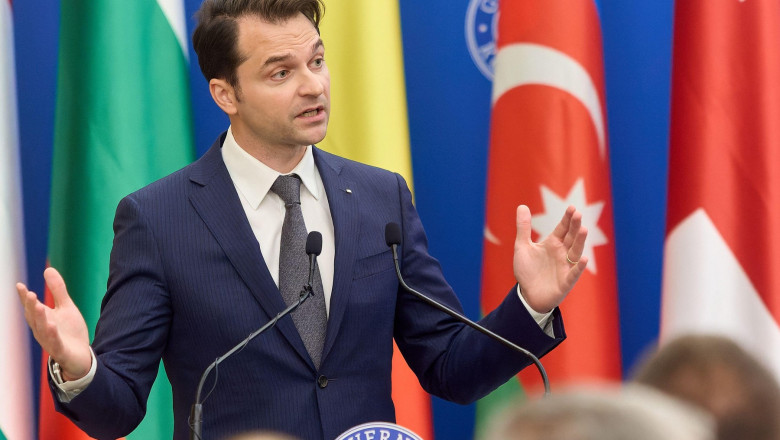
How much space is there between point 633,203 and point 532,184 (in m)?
0.61

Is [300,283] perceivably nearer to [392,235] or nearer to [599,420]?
[392,235]

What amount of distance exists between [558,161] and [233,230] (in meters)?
1.14

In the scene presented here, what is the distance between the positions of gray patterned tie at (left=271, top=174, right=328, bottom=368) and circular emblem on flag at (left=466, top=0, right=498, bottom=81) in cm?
142

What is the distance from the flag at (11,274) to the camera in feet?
9.27

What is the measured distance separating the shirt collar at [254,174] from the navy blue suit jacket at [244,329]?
4 cm

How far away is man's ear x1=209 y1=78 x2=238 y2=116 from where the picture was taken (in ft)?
7.99

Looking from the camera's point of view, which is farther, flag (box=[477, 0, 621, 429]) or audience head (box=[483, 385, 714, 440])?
flag (box=[477, 0, 621, 429])

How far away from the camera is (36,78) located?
11.2ft

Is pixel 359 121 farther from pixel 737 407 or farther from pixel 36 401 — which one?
pixel 737 407

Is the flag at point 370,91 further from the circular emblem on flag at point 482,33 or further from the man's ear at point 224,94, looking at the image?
the man's ear at point 224,94

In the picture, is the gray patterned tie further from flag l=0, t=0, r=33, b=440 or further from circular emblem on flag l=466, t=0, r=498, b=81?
circular emblem on flag l=466, t=0, r=498, b=81

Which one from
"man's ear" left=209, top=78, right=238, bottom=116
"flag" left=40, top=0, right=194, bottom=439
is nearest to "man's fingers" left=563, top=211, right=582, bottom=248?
"man's ear" left=209, top=78, right=238, bottom=116

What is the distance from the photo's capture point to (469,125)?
11.5 ft

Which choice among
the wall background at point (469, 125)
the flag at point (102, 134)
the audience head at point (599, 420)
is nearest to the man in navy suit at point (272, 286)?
the flag at point (102, 134)
